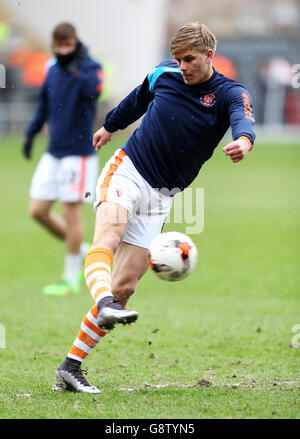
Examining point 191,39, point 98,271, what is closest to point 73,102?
point 191,39

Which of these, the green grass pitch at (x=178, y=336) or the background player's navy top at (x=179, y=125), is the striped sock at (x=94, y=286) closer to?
the green grass pitch at (x=178, y=336)

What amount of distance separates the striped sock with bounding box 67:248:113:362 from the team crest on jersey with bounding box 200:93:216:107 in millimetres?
1135

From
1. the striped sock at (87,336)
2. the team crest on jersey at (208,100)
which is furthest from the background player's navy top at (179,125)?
the striped sock at (87,336)

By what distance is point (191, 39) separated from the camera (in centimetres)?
458

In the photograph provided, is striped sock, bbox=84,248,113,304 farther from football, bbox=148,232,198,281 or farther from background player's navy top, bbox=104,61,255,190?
background player's navy top, bbox=104,61,255,190

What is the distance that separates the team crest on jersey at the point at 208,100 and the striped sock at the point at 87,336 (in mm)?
1458

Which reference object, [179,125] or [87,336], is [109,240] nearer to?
[87,336]

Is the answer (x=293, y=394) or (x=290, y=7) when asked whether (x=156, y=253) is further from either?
(x=290, y=7)

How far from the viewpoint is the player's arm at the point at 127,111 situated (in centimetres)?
514

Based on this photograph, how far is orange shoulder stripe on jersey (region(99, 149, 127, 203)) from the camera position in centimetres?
475

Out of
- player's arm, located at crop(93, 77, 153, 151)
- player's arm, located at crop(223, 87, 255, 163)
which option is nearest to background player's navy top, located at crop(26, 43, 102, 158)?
player's arm, located at crop(93, 77, 153, 151)

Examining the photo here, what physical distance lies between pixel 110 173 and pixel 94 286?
0.88 m

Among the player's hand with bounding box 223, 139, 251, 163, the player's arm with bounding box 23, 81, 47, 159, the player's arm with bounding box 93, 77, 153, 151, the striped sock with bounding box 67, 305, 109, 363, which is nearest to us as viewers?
the player's hand with bounding box 223, 139, 251, 163
